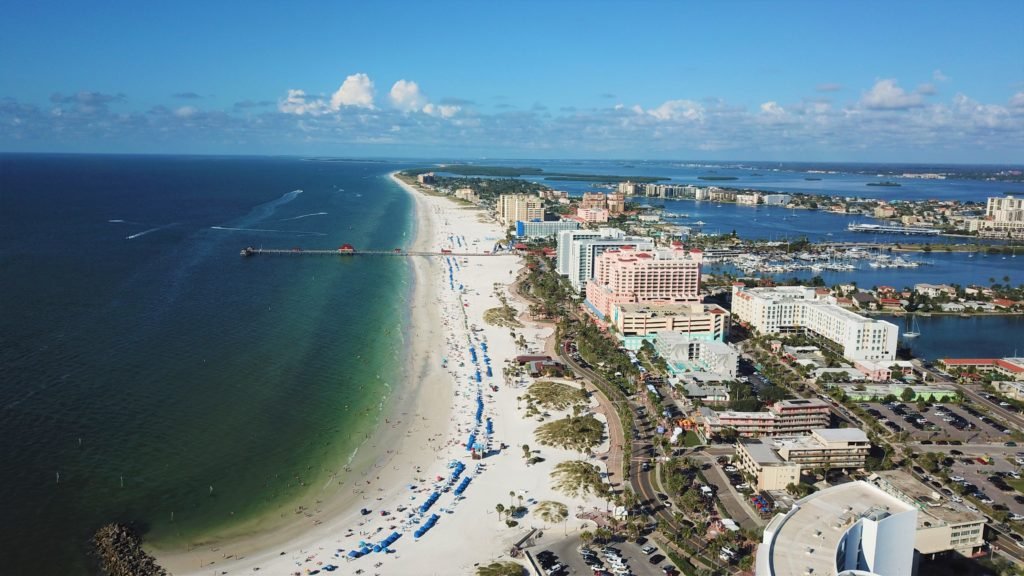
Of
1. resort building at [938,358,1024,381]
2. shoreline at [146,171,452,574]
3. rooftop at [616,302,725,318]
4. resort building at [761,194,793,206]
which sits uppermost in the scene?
resort building at [761,194,793,206]

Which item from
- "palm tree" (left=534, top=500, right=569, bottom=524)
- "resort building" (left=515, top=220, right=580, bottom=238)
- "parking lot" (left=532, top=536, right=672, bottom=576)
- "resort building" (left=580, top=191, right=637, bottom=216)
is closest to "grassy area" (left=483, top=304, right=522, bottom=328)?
"palm tree" (left=534, top=500, right=569, bottom=524)

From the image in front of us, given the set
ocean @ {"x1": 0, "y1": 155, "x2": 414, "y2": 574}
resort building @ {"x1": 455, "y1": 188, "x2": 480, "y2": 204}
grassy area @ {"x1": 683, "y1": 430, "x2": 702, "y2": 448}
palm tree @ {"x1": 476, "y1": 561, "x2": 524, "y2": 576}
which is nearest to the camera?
palm tree @ {"x1": 476, "y1": 561, "x2": 524, "y2": 576}

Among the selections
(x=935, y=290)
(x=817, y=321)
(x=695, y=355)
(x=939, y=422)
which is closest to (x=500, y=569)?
(x=695, y=355)

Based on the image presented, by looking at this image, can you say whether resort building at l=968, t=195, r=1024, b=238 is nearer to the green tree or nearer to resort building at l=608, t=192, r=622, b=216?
resort building at l=608, t=192, r=622, b=216

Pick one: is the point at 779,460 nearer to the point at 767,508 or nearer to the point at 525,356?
the point at 767,508

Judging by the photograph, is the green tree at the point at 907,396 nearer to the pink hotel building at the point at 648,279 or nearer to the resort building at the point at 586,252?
the pink hotel building at the point at 648,279

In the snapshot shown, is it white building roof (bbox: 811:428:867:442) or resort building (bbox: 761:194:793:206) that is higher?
resort building (bbox: 761:194:793:206)

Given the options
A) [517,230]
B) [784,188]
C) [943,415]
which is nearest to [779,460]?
[943,415]
